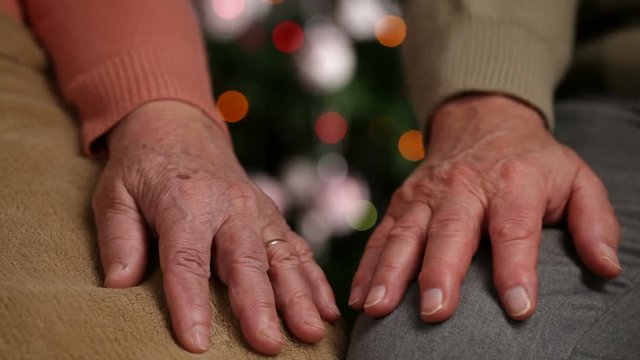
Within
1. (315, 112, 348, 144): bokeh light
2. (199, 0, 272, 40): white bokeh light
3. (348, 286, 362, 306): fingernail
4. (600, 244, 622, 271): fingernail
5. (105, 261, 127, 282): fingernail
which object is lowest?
(315, 112, 348, 144): bokeh light

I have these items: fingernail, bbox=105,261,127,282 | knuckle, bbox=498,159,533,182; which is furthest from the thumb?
knuckle, bbox=498,159,533,182

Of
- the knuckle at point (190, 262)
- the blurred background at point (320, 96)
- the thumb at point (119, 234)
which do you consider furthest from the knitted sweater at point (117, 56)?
the blurred background at point (320, 96)

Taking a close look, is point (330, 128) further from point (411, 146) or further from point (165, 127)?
point (165, 127)

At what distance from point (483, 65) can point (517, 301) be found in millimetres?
320

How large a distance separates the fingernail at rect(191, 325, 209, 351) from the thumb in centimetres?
8

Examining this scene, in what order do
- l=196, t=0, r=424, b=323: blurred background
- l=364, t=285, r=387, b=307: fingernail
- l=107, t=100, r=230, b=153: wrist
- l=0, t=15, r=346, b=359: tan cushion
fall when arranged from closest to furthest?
1. l=0, t=15, r=346, b=359: tan cushion
2. l=364, t=285, r=387, b=307: fingernail
3. l=107, t=100, r=230, b=153: wrist
4. l=196, t=0, r=424, b=323: blurred background

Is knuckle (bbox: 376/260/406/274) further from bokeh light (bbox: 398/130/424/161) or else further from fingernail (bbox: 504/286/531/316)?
bokeh light (bbox: 398/130/424/161)

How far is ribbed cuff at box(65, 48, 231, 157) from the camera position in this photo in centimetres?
74

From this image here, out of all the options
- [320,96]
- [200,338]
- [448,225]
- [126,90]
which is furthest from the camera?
[320,96]

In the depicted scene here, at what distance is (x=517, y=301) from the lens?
55cm

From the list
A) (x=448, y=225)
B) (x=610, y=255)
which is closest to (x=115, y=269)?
(x=448, y=225)

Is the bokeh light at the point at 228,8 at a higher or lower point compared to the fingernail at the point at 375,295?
lower

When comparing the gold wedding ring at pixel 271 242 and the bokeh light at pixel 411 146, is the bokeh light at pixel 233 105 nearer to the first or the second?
the bokeh light at pixel 411 146

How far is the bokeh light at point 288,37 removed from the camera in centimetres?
146
